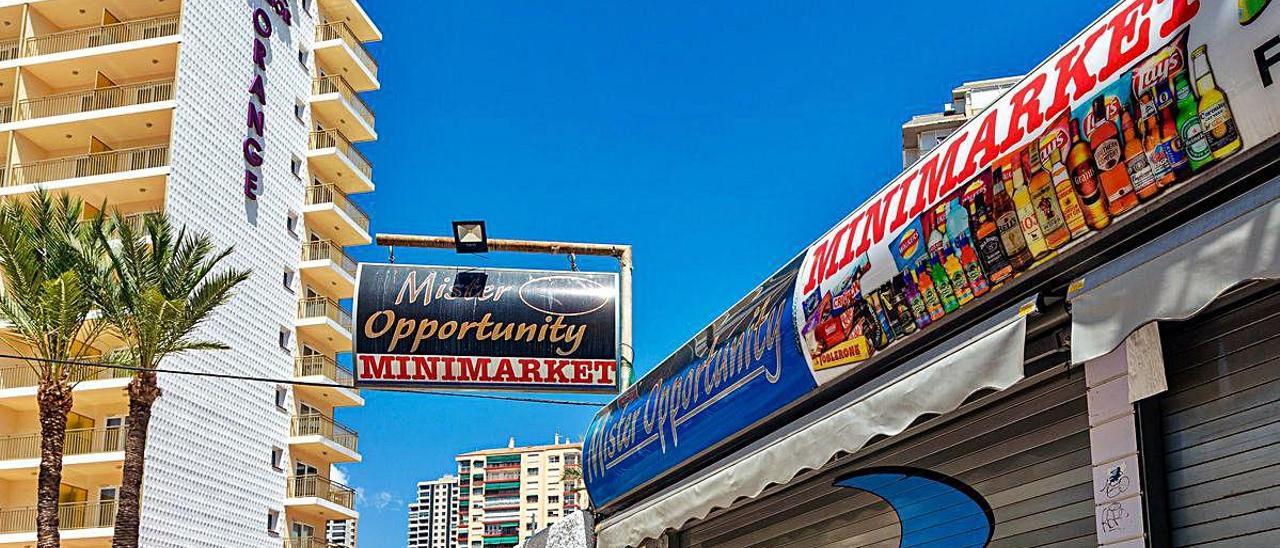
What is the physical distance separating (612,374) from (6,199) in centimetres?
3435

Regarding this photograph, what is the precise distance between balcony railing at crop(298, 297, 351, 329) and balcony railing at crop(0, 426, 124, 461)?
10.3 meters

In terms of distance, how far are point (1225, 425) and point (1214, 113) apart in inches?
52.4

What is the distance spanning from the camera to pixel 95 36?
→ 47.1 m

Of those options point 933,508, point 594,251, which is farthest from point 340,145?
point 933,508

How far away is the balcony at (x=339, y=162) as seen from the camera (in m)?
54.0

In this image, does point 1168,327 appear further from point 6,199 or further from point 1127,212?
point 6,199

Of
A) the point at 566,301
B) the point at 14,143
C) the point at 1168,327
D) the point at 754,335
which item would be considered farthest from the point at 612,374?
the point at 14,143

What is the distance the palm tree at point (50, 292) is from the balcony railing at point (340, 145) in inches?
904

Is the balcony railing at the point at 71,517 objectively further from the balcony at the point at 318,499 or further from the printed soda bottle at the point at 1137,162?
the printed soda bottle at the point at 1137,162

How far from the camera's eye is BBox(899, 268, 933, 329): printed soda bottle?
7508mm

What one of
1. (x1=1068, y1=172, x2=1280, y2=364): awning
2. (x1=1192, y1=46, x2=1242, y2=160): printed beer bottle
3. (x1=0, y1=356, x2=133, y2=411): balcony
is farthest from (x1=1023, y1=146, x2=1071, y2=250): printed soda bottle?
(x1=0, y1=356, x2=133, y2=411): balcony

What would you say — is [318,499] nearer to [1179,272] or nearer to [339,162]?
[339,162]

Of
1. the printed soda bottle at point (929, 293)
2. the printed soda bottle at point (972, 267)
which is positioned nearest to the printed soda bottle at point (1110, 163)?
the printed soda bottle at point (972, 267)

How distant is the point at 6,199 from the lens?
41.9 meters
